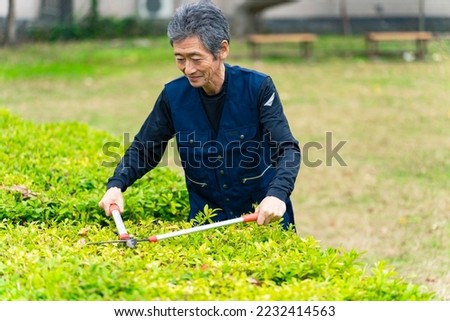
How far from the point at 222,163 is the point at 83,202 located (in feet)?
2.59

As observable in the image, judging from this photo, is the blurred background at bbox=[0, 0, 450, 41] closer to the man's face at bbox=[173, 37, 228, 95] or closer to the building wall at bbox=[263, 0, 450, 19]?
the building wall at bbox=[263, 0, 450, 19]

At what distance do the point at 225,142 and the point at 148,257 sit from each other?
1138mm

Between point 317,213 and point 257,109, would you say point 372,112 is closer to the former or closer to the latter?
point 317,213

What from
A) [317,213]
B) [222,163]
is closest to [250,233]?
[222,163]

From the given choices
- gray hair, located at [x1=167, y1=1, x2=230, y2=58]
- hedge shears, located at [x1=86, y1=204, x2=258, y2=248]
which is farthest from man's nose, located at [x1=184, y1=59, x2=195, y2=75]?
hedge shears, located at [x1=86, y1=204, x2=258, y2=248]

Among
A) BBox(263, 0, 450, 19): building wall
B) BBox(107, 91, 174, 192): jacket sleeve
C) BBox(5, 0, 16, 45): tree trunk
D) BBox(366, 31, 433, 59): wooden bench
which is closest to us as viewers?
BBox(107, 91, 174, 192): jacket sleeve

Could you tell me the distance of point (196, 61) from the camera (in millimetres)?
4375

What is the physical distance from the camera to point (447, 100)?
15.8 m

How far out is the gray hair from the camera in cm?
429

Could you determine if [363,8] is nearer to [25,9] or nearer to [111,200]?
[25,9]

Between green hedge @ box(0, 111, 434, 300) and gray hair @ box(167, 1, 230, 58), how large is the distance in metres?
0.94

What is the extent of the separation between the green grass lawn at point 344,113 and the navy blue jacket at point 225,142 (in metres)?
2.08
